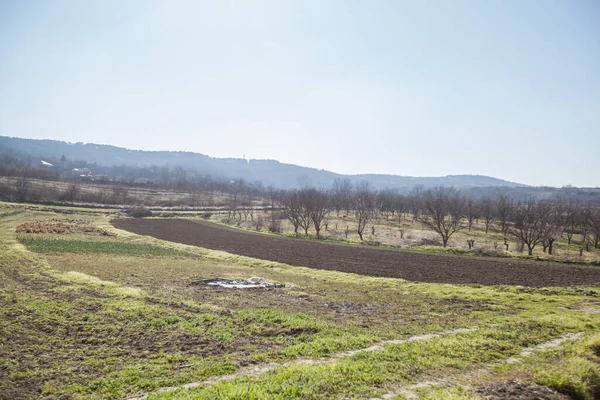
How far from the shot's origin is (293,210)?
257 ft

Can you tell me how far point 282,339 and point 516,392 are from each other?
800 centimetres

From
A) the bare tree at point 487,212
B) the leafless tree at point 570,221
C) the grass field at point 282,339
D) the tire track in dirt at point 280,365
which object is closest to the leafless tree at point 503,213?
the bare tree at point 487,212

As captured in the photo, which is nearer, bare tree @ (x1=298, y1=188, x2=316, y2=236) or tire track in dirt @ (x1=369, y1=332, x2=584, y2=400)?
tire track in dirt @ (x1=369, y1=332, x2=584, y2=400)

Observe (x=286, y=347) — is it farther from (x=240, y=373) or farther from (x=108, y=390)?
(x=108, y=390)

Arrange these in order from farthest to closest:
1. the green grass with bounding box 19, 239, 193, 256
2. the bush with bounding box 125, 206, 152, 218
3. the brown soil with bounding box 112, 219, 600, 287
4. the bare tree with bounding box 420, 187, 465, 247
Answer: the bush with bounding box 125, 206, 152, 218, the bare tree with bounding box 420, 187, 465, 247, the green grass with bounding box 19, 239, 193, 256, the brown soil with bounding box 112, 219, 600, 287

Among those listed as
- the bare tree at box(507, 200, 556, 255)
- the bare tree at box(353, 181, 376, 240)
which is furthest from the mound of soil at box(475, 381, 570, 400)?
the bare tree at box(353, 181, 376, 240)

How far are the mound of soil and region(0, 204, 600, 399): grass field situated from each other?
246 millimetres

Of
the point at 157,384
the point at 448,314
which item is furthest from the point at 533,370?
the point at 157,384

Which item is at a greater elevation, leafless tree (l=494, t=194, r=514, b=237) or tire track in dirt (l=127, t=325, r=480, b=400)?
leafless tree (l=494, t=194, r=514, b=237)

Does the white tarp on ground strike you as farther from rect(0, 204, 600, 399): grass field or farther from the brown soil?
the brown soil

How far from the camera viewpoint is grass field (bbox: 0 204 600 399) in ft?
32.9

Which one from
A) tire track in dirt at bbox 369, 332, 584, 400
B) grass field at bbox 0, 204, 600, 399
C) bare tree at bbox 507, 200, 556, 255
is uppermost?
bare tree at bbox 507, 200, 556, 255

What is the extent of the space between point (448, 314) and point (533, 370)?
7462 millimetres

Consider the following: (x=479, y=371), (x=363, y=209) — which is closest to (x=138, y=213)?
(x=363, y=209)
